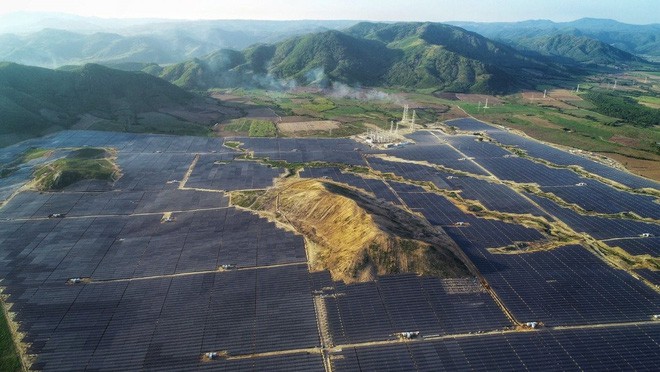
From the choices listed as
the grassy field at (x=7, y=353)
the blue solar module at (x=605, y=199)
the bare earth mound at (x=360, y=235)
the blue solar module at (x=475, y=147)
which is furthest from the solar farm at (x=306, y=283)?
the blue solar module at (x=475, y=147)

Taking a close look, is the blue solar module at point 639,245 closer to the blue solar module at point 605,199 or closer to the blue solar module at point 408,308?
the blue solar module at point 605,199

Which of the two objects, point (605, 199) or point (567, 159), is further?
point (567, 159)

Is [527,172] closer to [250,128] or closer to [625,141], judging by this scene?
[625,141]

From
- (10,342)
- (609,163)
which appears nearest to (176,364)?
(10,342)

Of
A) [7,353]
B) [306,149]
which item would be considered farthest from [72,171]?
[306,149]

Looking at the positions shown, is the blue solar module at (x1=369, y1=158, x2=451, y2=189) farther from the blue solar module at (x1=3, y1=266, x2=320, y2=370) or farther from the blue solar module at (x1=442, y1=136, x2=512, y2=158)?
the blue solar module at (x1=3, y1=266, x2=320, y2=370)

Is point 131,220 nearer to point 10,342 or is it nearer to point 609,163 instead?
point 10,342
